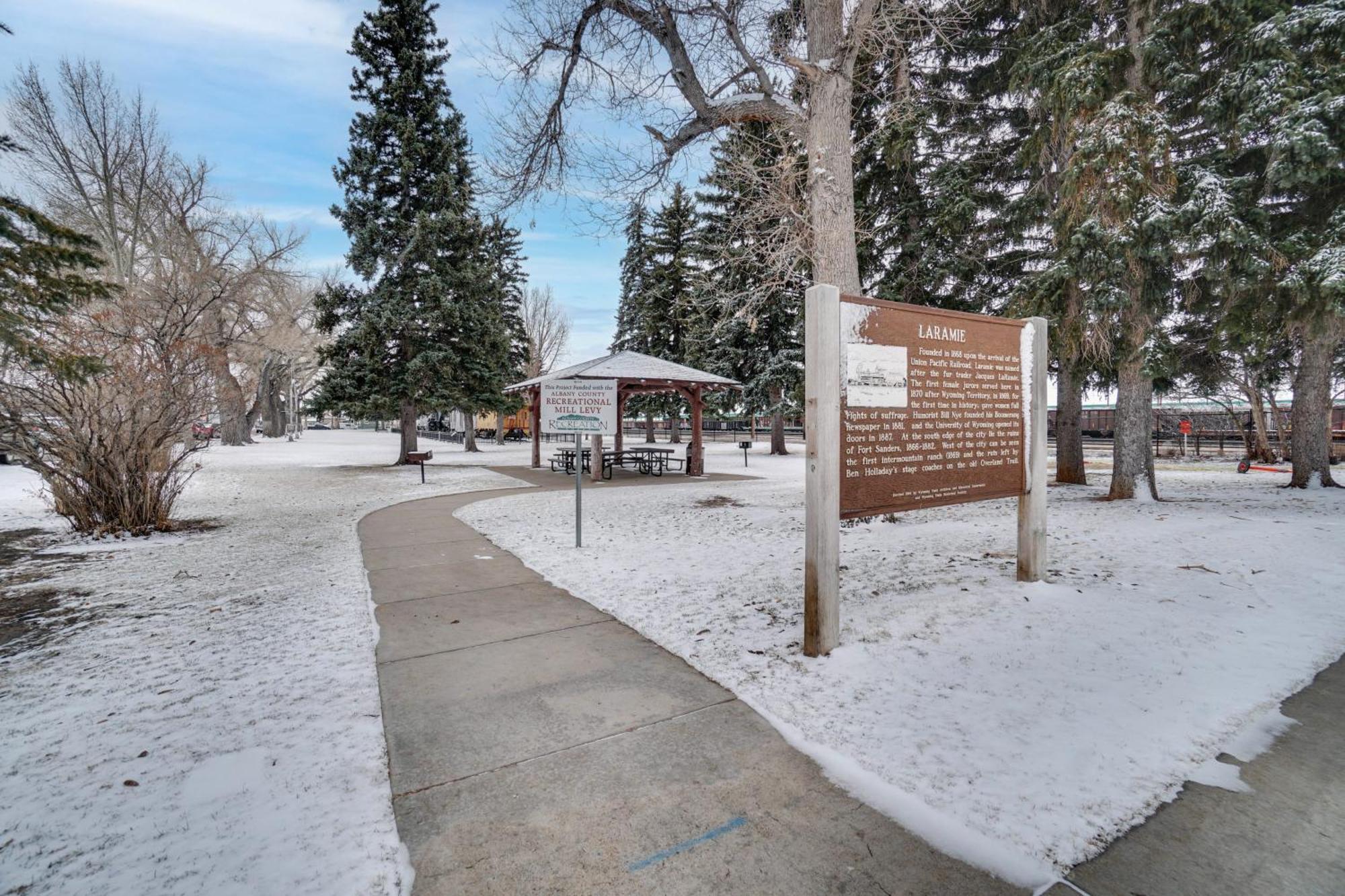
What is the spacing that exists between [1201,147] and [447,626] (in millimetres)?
15602

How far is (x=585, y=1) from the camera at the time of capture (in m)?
8.81

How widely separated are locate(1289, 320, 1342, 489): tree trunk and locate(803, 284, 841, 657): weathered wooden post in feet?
42.4

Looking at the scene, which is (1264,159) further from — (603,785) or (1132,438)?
(603,785)

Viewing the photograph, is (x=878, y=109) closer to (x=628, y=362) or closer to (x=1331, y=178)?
(x=1331, y=178)

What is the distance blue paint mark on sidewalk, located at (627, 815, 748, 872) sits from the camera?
204 cm

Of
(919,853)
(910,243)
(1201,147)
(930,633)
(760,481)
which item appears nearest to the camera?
(919,853)

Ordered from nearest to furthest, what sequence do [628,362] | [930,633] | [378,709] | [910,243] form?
[378,709] → [930,633] → [910,243] → [628,362]

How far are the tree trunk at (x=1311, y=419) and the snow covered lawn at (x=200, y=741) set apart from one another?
1577 centimetres

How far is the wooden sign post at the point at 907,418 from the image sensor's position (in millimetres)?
3686

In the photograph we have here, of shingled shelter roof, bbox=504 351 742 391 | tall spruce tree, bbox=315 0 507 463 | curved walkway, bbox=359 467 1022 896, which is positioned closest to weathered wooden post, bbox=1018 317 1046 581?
curved walkway, bbox=359 467 1022 896

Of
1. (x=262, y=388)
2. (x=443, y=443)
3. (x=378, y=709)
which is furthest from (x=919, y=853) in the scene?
(x=262, y=388)

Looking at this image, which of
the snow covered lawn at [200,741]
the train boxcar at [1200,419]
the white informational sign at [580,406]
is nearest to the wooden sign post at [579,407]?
the white informational sign at [580,406]

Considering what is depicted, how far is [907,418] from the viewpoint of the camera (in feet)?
13.4

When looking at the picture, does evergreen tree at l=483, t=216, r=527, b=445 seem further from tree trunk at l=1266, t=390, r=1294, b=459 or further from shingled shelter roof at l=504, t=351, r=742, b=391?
tree trunk at l=1266, t=390, r=1294, b=459
